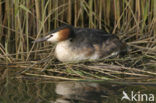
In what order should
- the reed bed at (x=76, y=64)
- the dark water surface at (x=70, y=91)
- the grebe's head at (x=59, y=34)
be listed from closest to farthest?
1. the dark water surface at (x=70, y=91)
2. the reed bed at (x=76, y=64)
3. the grebe's head at (x=59, y=34)

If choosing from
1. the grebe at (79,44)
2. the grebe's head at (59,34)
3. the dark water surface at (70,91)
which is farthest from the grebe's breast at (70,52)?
the dark water surface at (70,91)

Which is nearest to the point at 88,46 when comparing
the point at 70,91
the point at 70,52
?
the point at 70,52

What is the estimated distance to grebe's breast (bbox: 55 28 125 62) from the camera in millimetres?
6199

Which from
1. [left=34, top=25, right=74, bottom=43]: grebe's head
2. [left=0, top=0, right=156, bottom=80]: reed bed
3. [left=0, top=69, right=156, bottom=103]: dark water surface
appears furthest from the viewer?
[left=34, top=25, right=74, bottom=43]: grebe's head

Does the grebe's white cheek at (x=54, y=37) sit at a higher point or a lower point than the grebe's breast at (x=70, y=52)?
higher

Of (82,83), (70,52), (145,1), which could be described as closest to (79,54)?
(70,52)

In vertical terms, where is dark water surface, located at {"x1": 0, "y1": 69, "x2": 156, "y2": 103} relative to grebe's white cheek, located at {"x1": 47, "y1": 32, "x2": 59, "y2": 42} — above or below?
below

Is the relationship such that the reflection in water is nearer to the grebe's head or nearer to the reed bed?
the reed bed

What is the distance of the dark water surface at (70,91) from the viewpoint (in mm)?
4426

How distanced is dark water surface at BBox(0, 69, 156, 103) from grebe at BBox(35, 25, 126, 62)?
2.98 ft

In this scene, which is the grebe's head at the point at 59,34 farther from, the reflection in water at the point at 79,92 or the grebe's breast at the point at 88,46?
the reflection in water at the point at 79,92

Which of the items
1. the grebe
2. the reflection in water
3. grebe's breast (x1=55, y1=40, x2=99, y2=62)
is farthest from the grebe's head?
the reflection in water

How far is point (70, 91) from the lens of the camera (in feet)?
15.7

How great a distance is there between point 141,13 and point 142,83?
320cm
